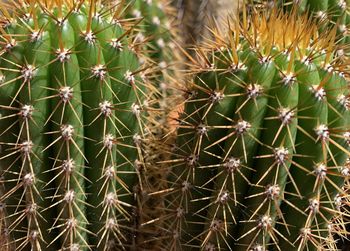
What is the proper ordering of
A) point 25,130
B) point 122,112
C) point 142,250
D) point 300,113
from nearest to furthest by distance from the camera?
point 300,113 → point 25,130 → point 122,112 → point 142,250

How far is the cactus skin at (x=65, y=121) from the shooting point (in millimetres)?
2043

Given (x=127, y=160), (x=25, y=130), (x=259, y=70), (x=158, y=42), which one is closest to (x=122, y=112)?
(x=127, y=160)

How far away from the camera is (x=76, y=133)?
2.07m

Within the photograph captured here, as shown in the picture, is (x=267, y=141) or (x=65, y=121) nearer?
(x=267, y=141)

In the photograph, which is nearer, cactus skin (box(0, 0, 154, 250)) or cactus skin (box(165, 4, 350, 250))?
cactus skin (box(165, 4, 350, 250))

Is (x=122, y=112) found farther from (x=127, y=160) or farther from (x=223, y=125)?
(x=223, y=125)

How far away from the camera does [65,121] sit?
205 centimetres

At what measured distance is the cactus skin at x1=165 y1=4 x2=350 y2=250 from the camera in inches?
74.8

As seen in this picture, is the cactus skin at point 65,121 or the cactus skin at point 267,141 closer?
the cactus skin at point 267,141

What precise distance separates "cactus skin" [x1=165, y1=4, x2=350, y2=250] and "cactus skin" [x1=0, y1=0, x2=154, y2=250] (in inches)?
10.1

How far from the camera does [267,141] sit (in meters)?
1.91

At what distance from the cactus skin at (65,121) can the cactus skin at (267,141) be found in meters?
0.26

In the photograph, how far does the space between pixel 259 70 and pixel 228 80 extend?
0.11 m

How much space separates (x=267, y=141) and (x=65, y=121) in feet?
2.13
